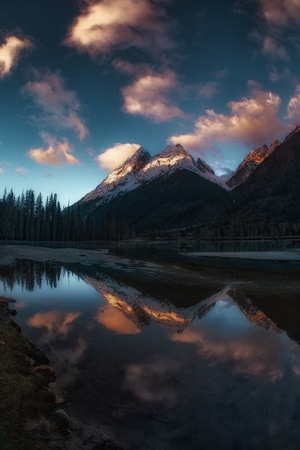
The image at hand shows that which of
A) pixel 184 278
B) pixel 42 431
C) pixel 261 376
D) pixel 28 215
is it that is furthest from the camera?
pixel 28 215

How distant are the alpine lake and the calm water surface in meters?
0.04

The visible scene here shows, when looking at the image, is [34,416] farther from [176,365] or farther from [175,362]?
[175,362]

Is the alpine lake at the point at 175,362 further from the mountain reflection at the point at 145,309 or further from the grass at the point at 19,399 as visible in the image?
the grass at the point at 19,399

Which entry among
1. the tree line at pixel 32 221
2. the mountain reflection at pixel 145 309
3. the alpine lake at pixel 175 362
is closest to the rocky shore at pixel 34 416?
the alpine lake at pixel 175 362

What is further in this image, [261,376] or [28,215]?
[28,215]

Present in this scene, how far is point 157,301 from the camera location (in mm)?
24641

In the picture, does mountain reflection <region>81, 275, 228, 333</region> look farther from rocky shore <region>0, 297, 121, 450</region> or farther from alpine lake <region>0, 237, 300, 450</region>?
rocky shore <region>0, 297, 121, 450</region>

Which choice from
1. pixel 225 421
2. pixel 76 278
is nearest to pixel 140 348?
pixel 225 421

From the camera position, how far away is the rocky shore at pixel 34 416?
720cm

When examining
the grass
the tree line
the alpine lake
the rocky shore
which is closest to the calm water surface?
the alpine lake

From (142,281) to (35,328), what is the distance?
717 inches

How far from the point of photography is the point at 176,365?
A: 41.6 ft

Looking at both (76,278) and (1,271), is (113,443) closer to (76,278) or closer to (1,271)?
(76,278)

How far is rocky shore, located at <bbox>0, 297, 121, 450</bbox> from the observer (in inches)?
283
